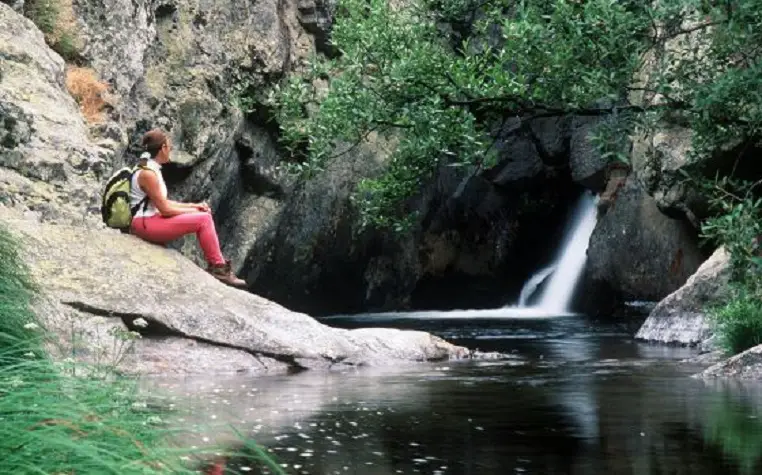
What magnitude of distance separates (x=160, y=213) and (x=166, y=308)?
1667mm

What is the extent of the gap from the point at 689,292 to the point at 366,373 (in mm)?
8176

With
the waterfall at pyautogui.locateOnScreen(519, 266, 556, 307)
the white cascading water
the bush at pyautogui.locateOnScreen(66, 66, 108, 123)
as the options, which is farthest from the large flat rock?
the waterfall at pyautogui.locateOnScreen(519, 266, 556, 307)

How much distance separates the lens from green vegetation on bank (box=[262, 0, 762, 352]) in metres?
14.4

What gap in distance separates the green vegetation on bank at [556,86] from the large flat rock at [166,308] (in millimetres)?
3026

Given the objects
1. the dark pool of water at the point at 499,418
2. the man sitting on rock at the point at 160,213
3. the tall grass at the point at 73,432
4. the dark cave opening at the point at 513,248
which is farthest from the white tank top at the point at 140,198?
the dark cave opening at the point at 513,248

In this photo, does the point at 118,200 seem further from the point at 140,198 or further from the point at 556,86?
the point at 556,86

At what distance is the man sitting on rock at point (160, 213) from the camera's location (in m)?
16.3

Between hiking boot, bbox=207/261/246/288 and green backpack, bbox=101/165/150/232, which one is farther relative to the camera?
hiking boot, bbox=207/261/246/288

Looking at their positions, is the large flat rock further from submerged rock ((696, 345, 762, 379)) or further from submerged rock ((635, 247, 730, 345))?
submerged rock ((635, 247, 730, 345))

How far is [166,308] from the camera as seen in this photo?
15.4 metres

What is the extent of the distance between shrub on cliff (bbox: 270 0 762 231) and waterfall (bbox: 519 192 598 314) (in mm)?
13430

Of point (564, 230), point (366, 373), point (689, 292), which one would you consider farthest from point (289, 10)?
point (366, 373)

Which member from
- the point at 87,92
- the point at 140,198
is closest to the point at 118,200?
the point at 140,198

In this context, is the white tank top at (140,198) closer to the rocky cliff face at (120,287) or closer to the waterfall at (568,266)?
the rocky cliff face at (120,287)
